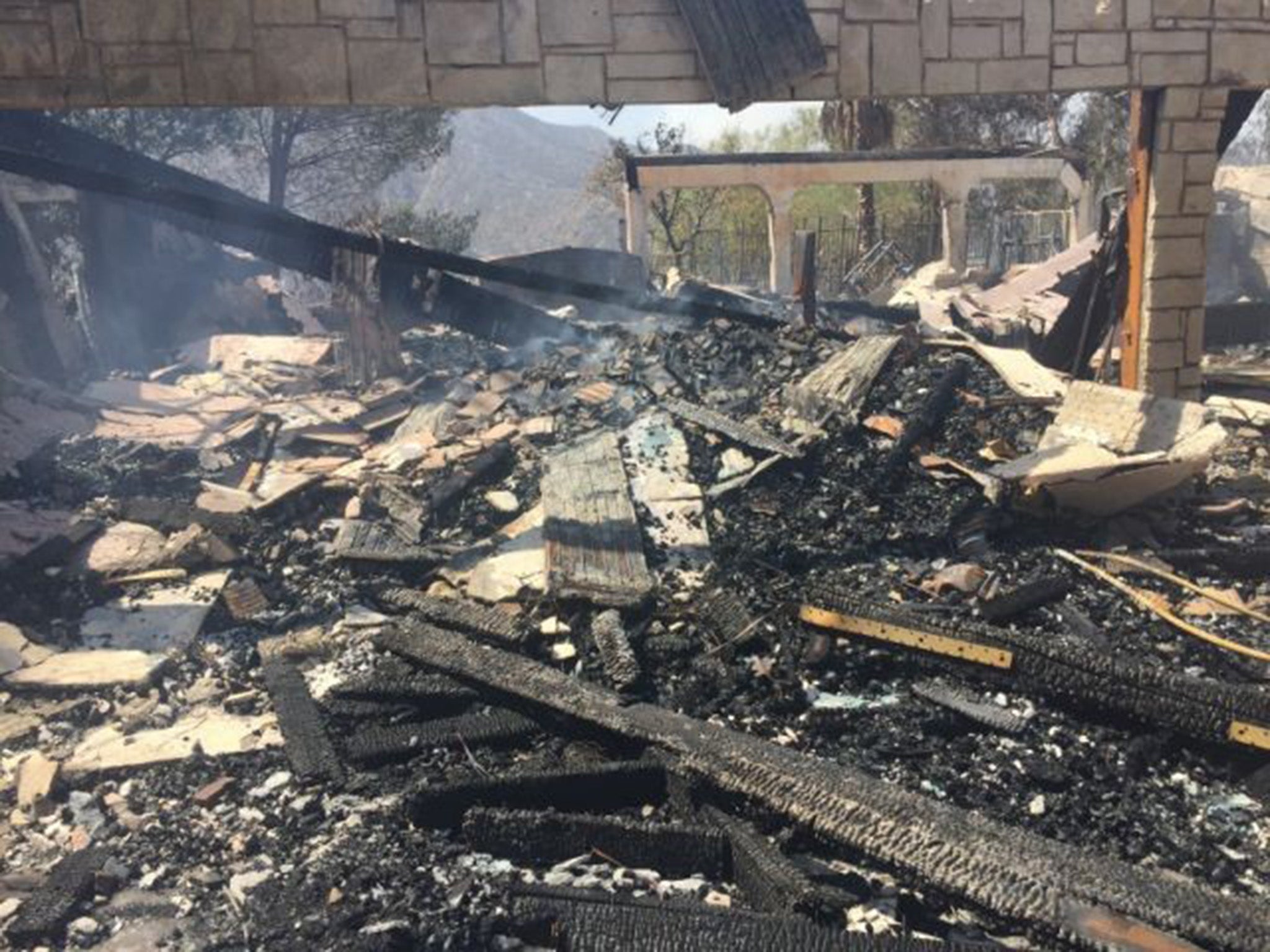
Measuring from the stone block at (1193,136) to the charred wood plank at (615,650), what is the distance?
18.1 feet

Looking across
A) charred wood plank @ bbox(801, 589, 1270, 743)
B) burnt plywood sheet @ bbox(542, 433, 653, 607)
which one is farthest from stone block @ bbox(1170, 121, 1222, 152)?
burnt plywood sheet @ bbox(542, 433, 653, 607)

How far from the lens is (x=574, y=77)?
6465mm

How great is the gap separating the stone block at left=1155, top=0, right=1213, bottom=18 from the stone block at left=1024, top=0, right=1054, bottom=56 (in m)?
0.83

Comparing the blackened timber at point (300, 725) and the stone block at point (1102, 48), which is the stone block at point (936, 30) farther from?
the blackened timber at point (300, 725)

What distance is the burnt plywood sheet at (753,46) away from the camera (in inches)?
255

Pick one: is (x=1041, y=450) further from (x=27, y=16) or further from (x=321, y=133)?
(x=321, y=133)

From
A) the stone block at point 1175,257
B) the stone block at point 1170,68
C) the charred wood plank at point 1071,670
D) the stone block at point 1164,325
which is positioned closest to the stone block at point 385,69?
the charred wood plank at point 1071,670

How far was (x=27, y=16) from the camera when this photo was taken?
589cm

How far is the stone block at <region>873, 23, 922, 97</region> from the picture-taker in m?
6.83

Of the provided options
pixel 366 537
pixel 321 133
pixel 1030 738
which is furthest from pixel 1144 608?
pixel 321 133

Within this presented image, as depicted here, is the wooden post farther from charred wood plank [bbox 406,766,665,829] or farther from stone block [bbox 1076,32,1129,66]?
charred wood plank [bbox 406,766,665,829]

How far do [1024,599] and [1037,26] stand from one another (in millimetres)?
4213

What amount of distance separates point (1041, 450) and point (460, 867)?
5.15m

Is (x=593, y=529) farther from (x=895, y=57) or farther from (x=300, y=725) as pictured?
(x=895, y=57)
